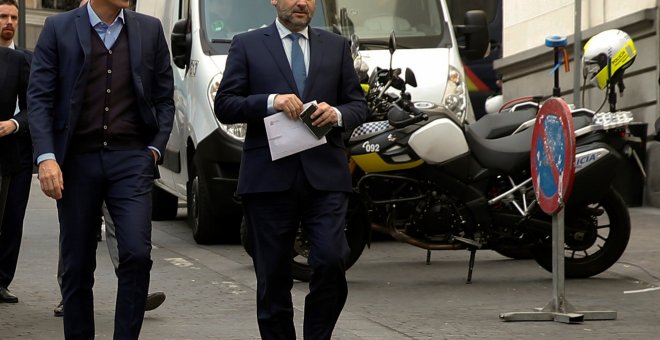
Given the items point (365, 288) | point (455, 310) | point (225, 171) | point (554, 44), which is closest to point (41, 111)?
point (455, 310)

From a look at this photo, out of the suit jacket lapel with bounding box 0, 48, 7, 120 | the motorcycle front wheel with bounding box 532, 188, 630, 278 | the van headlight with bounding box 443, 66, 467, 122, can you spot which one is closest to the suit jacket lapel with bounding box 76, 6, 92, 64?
the suit jacket lapel with bounding box 0, 48, 7, 120

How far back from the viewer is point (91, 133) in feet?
21.5

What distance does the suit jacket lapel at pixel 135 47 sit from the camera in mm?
6602

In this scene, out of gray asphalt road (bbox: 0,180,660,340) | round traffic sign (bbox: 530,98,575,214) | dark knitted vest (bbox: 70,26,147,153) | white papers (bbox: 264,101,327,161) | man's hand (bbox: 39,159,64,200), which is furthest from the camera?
round traffic sign (bbox: 530,98,575,214)

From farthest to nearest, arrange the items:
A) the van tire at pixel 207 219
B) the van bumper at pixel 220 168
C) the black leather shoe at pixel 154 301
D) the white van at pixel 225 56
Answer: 1. the van tire at pixel 207 219
2. the white van at pixel 225 56
3. the van bumper at pixel 220 168
4. the black leather shoe at pixel 154 301

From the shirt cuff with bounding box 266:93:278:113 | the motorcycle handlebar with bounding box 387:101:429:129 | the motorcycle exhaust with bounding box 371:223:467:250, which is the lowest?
the motorcycle exhaust with bounding box 371:223:467:250

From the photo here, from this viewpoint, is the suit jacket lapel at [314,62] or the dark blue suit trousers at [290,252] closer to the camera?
the dark blue suit trousers at [290,252]

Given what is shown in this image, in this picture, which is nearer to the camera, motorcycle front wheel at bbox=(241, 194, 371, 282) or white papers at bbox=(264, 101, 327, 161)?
white papers at bbox=(264, 101, 327, 161)

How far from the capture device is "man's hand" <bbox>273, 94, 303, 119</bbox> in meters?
6.36

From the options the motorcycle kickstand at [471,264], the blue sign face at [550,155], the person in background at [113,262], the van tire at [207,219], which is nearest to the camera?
the person in background at [113,262]

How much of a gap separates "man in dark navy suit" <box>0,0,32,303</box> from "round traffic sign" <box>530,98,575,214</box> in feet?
9.98

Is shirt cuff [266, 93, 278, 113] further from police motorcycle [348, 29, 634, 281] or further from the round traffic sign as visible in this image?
police motorcycle [348, 29, 634, 281]

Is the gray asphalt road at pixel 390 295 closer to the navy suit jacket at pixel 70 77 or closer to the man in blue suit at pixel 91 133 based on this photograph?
the man in blue suit at pixel 91 133

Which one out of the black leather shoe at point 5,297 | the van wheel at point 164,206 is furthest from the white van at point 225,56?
the black leather shoe at point 5,297
